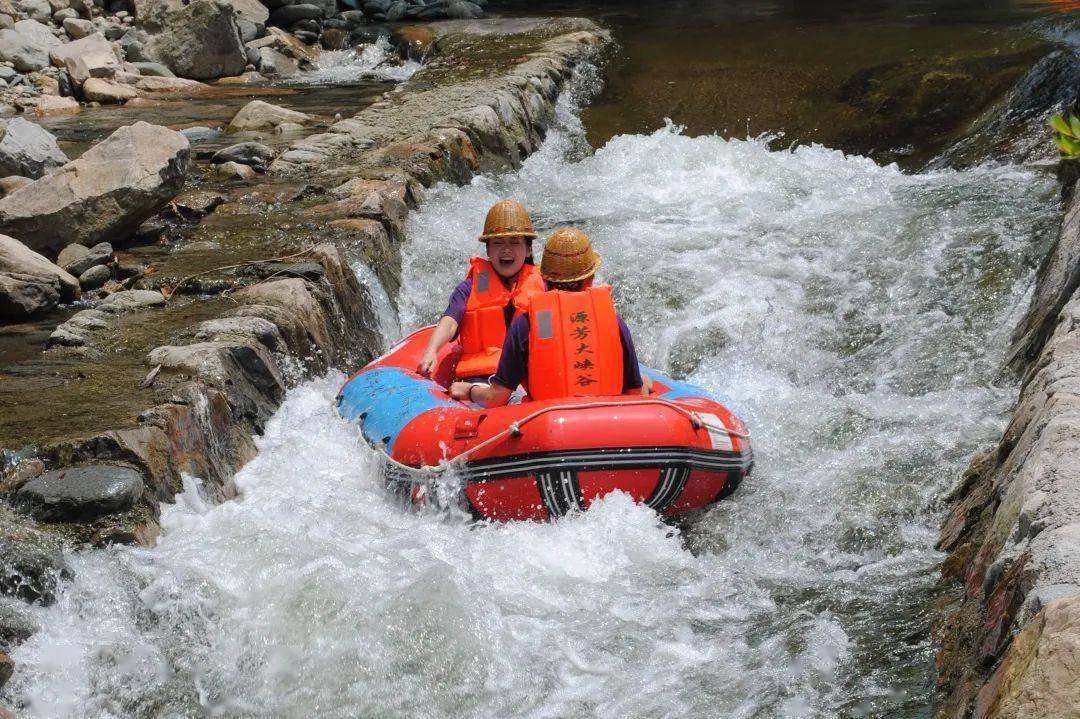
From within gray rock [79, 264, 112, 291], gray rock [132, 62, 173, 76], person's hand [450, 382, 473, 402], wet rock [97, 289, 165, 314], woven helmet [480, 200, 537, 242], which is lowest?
gray rock [132, 62, 173, 76]

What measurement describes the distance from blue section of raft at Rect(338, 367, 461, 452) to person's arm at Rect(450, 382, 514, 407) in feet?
0.29

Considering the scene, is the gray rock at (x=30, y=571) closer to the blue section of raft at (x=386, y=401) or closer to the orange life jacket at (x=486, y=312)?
the blue section of raft at (x=386, y=401)

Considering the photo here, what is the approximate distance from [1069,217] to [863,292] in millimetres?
1342

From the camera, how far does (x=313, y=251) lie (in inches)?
261

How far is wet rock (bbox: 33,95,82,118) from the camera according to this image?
36.9 ft

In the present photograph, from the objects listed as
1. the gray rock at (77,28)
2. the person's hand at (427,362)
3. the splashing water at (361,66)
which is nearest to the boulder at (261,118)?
the splashing water at (361,66)

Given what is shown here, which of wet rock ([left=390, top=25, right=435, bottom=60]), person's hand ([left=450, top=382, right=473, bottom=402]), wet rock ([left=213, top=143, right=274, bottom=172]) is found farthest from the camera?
wet rock ([left=390, top=25, right=435, bottom=60])

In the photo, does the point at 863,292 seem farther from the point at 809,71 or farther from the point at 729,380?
the point at 809,71

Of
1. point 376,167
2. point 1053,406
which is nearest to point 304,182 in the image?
point 376,167

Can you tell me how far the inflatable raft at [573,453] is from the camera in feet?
15.0

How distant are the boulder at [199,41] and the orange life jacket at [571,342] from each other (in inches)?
390

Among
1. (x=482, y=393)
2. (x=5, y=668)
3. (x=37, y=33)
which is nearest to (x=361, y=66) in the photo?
(x=37, y=33)

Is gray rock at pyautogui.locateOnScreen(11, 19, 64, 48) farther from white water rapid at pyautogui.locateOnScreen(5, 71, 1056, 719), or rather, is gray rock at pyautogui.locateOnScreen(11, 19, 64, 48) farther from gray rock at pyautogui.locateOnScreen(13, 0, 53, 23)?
white water rapid at pyautogui.locateOnScreen(5, 71, 1056, 719)

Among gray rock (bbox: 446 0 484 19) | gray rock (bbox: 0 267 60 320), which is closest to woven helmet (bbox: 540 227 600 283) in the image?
gray rock (bbox: 0 267 60 320)
